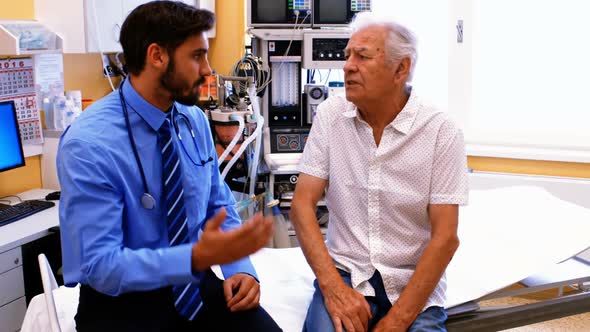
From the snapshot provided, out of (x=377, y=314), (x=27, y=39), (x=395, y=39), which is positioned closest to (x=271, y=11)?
(x=27, y=39)

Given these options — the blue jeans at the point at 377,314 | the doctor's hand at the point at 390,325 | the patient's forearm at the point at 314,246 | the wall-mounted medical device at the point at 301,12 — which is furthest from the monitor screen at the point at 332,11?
the doctor's hand at the point at 390,325

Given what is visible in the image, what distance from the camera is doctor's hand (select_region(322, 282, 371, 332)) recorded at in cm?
183

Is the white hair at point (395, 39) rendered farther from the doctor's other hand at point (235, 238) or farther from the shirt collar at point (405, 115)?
the doctor's other hand at point (235, 238)

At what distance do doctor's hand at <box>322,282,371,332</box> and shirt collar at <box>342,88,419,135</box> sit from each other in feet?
1.54

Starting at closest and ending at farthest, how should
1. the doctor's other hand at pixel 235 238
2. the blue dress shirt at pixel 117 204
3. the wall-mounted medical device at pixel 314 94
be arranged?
the doctor's other hand at pixel 235 238, the blue dress shirt at pixel 117 204, the wall-mounted medical device at pixel 314 94

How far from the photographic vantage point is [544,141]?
384 centimetres

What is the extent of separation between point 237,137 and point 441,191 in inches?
59.7

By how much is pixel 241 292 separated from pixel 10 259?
1.04 meters

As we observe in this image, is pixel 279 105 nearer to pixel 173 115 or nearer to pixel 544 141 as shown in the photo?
pixel 544 141

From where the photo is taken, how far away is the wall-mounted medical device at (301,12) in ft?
11.5

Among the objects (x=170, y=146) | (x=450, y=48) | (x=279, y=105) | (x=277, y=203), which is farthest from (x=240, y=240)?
(x=450, y=48)

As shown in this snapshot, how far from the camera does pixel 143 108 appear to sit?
5.51 ft

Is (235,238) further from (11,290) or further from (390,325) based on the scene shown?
(11,290)

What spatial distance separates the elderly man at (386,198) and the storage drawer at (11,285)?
111 centimetres
